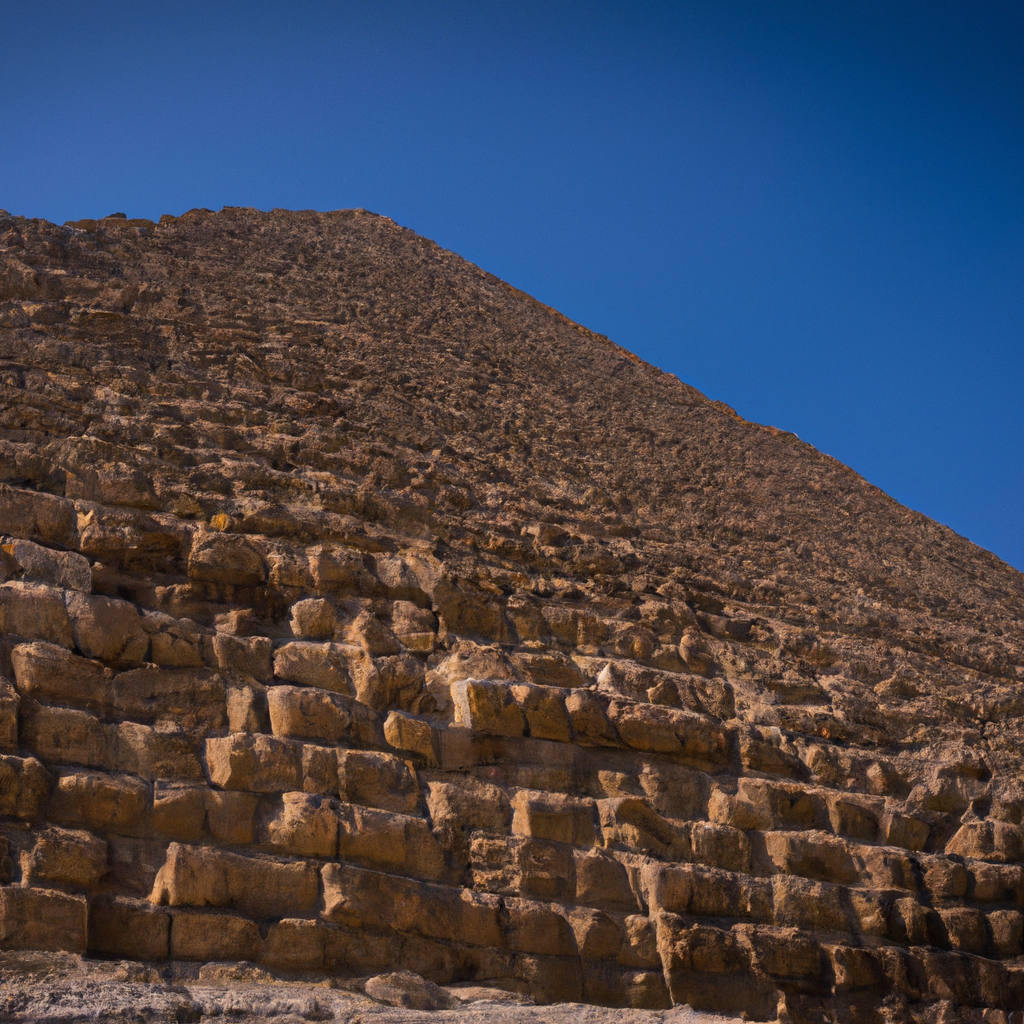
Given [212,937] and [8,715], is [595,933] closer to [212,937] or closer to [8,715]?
[212,937]

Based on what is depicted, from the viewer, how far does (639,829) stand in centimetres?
462

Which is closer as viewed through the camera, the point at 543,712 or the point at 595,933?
the point at 595,933

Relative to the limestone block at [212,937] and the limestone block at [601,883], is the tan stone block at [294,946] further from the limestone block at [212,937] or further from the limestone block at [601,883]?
the limestone block at [601,883]

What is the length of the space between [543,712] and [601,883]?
774 mm

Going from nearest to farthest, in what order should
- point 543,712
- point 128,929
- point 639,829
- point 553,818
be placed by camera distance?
point 128,929 < point 553,818 < point 639,829 < point 543,712

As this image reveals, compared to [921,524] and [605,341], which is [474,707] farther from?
[605,341]

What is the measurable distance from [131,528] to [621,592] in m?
2.56

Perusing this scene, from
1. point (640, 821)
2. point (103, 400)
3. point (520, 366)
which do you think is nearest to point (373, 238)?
point (520, 366)

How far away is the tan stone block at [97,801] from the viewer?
147 inches

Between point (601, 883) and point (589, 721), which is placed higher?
point (589, 721)

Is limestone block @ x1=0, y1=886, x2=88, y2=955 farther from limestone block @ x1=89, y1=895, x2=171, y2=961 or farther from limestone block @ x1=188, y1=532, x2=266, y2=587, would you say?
limestone block @ x1=188, y1=532, x2=266, y2=587

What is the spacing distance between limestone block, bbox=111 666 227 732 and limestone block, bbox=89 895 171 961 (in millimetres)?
757

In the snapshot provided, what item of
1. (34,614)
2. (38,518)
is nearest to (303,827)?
(34,614)

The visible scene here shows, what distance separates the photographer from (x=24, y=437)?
5207 mm
